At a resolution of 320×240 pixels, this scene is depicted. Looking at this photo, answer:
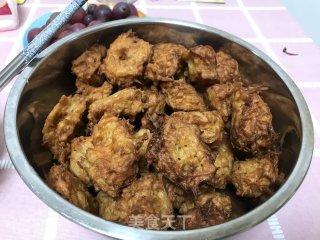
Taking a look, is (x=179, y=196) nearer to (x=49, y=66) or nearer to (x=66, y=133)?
(x=66, y=133)

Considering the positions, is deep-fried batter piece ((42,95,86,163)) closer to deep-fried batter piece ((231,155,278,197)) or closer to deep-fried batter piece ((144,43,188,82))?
deep-fried batter piece ((144,43,188,82))

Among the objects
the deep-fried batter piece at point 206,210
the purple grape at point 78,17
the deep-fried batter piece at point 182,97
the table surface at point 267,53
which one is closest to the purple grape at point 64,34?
the purple grape at point 78,17

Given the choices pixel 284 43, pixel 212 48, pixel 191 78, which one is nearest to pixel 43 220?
pixel 191 78

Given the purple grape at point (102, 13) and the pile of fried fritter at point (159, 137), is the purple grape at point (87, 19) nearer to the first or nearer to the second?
the purple grape at point (102, 13)

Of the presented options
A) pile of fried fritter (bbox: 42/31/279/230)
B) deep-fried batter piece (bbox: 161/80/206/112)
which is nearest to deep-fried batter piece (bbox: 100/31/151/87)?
pile of fried fritter (bbox: 42/31/279/230)

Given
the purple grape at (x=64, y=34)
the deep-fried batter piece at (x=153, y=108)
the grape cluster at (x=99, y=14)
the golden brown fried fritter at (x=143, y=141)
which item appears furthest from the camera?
the grape cluster at (x=99, y=14)

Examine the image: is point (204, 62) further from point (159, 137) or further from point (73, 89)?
point (73, 89)

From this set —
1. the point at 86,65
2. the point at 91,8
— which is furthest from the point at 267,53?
the point at 86,65
